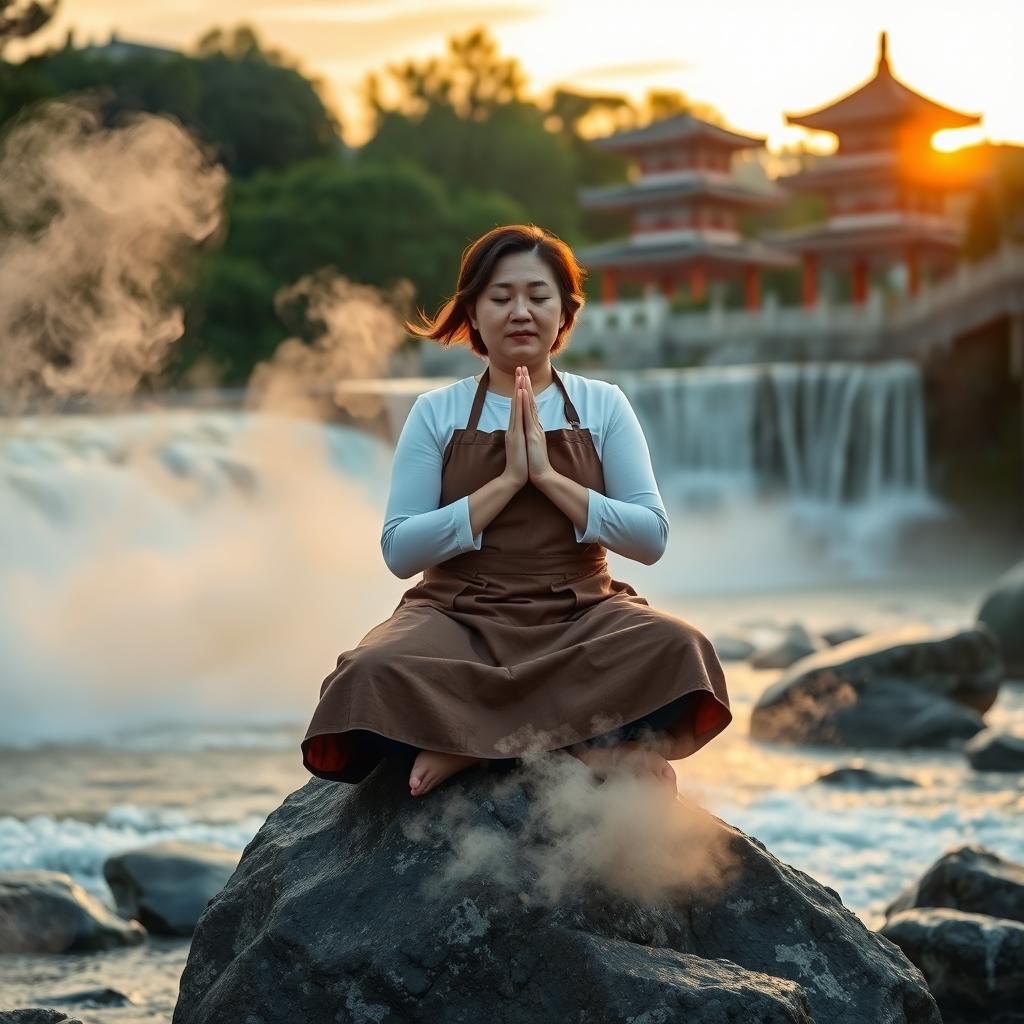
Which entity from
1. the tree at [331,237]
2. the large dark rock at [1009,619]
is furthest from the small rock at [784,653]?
the tree at [331,237]

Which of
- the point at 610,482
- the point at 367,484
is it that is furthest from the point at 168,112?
the point at 610,482

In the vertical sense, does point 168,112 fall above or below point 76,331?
above

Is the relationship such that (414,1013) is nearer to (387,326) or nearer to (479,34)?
(387,326)

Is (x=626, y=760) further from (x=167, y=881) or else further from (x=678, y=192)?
(x=678, y=192)

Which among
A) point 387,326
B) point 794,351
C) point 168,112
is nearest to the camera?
point 387,326

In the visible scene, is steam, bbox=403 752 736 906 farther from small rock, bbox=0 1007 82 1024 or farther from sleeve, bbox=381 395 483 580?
small rock, bbox=0 1007 82 1024

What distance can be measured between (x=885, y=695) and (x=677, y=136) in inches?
1095

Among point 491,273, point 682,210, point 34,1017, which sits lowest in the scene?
point 34,1017

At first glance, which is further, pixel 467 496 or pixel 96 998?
pixel 96 998

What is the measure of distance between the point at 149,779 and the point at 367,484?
742cm

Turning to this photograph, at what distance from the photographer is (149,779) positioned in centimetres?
868

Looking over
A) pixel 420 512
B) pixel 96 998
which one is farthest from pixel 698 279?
pixel 420 512

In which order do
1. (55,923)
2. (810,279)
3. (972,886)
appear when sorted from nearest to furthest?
(972,886) → (55,923) → (810,279)

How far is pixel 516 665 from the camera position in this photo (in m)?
3.27
